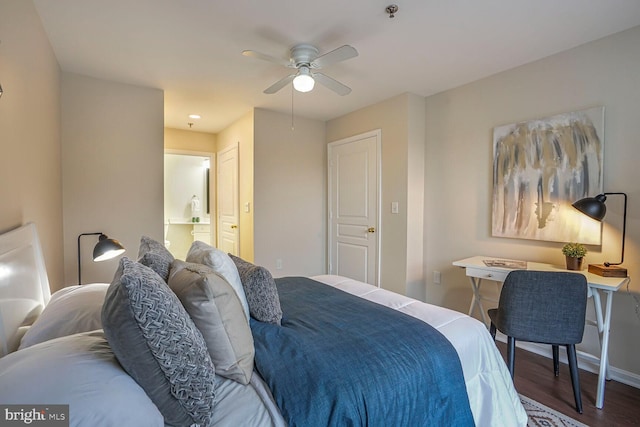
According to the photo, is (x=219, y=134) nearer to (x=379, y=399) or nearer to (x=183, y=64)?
(x=183, y=64)

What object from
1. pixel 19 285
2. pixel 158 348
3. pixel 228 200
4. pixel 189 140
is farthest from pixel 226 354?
pixel 189 140

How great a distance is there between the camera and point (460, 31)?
2166 millimetres

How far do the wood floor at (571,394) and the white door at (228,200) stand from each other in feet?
11.4

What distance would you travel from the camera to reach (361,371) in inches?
44.2

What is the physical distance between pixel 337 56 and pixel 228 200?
10.5 feet

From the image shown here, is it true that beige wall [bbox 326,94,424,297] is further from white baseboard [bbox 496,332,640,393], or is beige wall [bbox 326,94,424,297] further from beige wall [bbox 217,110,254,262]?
beige wall [bbox 217,110,254,262]

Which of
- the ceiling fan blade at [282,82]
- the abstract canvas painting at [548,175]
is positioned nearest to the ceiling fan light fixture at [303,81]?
the ceiling fan blade at [282,82]

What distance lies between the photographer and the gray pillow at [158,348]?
32.2 inches

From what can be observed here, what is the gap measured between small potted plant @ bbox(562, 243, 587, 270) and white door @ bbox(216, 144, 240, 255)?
3.64 m

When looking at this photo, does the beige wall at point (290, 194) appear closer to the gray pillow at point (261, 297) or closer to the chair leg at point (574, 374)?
the gray pillow at point (261, 297)

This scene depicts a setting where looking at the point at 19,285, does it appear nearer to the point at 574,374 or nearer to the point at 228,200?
the point at 574,374

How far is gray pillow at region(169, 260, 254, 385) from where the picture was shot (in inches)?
41.1

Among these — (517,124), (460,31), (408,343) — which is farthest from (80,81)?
(517,124)

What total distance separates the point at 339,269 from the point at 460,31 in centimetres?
301
